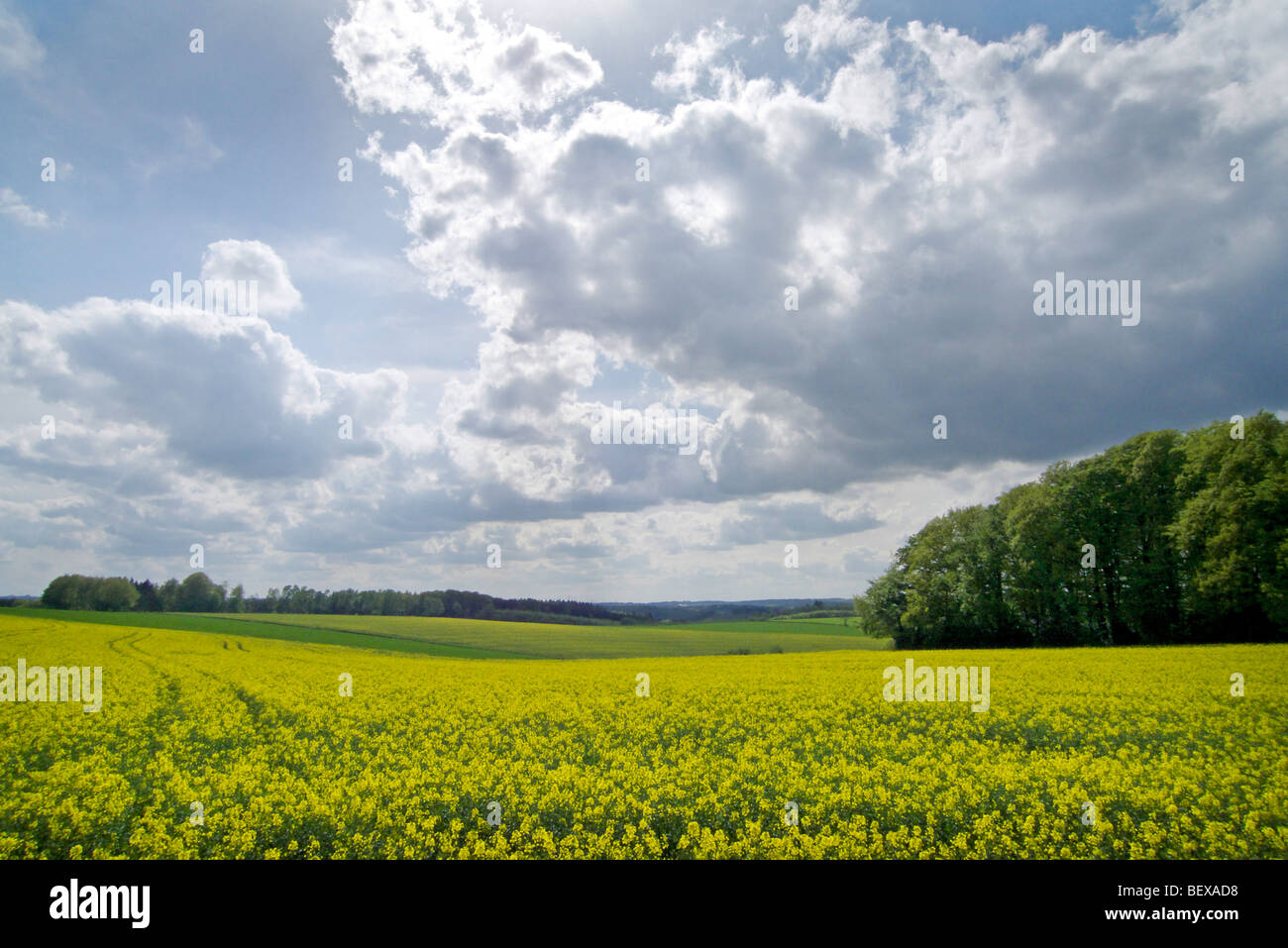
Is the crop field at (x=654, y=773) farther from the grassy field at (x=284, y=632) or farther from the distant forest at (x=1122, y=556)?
the grassy field at (x=284, y=632)

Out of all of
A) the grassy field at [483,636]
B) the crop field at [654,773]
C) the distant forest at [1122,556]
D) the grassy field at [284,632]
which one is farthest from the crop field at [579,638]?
the crop field at [654,773]

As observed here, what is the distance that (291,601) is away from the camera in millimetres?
103000

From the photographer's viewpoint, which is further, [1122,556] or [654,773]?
[1122,556]

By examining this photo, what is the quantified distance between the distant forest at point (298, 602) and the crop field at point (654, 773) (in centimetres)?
8036

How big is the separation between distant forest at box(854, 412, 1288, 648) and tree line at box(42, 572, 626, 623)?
190 ft

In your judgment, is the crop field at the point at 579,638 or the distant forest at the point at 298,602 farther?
the distant forest at the point at 298,602

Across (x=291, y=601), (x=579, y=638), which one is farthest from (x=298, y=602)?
(x=579, y=638)

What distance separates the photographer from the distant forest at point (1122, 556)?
1483 inches

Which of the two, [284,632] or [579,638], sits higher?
[284,632]

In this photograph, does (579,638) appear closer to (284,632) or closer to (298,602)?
(284,632)

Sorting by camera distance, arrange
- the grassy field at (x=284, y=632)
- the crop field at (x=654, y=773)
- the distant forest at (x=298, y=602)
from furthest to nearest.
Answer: the distant forest at (x=298, y=602)
the grassy field at (x=284, y=632)
the crop field at (x=654, y=773)

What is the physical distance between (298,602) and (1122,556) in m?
106
